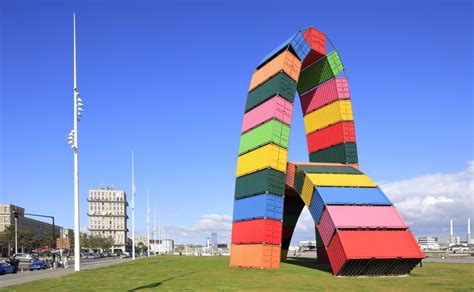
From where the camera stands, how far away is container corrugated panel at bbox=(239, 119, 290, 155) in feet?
145

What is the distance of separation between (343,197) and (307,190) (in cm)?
359

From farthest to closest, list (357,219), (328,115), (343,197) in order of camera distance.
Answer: (328,115) → (343,197) → (357,219)

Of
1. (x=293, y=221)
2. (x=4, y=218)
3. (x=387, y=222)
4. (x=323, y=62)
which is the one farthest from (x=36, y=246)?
(x=387, y=222)

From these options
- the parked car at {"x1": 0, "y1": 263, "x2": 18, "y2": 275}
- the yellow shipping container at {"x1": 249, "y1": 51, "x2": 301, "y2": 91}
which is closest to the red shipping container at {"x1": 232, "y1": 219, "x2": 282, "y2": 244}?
the yellow shipping container at {"x1": 249, "y1": 51, "x2": 301, "y2": 91}

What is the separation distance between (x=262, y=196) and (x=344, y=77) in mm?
16007

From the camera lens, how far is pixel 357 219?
36844mm

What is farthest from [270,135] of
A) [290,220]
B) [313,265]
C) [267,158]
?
[290,220]

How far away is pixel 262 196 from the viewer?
43625 millimetres

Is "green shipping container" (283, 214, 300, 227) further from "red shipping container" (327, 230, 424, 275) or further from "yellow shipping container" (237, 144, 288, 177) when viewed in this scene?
"red shipping container" (327, 230, 424, 275)

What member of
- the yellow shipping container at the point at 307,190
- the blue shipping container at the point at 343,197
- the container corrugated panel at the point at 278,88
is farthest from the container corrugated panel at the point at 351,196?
the container corrugated panel at the point at 278,88

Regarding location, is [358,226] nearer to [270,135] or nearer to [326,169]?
[326,169]

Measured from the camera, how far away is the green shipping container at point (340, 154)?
49531 millimetres

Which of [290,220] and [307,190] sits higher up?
[307,190]

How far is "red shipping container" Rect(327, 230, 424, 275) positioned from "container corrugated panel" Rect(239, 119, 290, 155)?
37.7 feet
